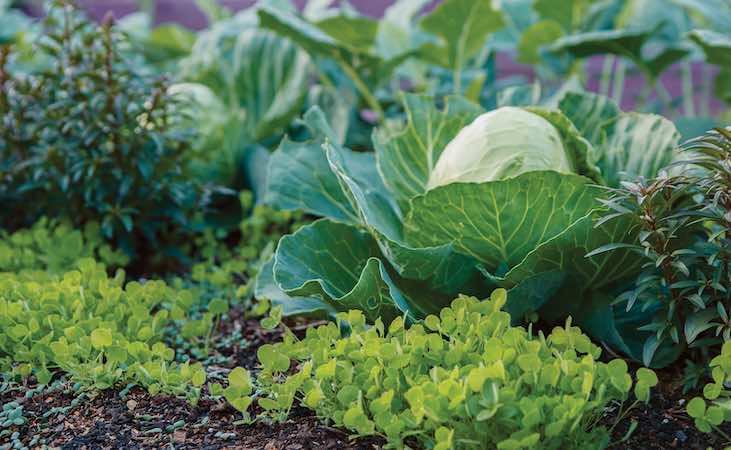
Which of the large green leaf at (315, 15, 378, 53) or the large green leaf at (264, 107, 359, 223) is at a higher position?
the large green leaf at (315, 15, 378, 53)

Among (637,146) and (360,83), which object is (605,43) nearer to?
(360,83)

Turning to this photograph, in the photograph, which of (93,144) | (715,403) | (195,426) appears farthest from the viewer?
(93,144)

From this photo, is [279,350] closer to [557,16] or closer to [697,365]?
[697,365]

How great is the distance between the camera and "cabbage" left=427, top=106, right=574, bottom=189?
2.38 meters

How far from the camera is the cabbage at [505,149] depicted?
7.82 ft

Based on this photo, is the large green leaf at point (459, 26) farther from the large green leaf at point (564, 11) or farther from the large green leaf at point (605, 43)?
the large green leaf at point (564, 11)

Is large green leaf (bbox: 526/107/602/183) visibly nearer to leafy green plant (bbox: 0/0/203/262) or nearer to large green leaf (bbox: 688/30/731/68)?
large green leaf (bbox: 688/30/731/68)

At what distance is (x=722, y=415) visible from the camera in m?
1.76

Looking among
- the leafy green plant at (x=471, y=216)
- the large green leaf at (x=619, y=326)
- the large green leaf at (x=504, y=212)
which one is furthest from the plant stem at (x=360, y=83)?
the large green leaf at (x=619, y=326)

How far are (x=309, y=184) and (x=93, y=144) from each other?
996mm

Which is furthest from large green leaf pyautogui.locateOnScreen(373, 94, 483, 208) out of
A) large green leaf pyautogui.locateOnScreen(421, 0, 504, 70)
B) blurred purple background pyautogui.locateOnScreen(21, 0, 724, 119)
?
blurred purple background pyautogui.locateOnScreen(21, 0, 724, 119)

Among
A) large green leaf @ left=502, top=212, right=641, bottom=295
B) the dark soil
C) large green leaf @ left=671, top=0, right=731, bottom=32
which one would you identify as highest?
large green leaf @ left=671, top=0, right=731, bottom=32

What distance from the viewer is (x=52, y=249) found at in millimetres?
3145

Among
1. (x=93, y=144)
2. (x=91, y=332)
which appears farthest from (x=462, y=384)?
(x=93, y=144)
